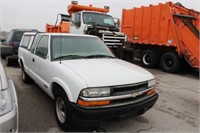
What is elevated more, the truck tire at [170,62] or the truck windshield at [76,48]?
the truck windshield at [76,48]

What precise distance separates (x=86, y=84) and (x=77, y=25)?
7.55 meters

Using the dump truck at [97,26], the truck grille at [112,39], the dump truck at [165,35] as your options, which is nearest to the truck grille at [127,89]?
the dump truck at [97,26]

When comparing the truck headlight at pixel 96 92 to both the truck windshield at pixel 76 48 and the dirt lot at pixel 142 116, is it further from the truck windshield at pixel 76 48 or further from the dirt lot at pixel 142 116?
the truck windshield at pixel 76 48

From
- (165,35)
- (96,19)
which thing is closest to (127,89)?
(165,35)

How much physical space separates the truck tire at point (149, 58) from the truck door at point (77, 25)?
3642 mm

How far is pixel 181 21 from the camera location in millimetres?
9164

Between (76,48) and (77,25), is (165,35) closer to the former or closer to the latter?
(77,25)

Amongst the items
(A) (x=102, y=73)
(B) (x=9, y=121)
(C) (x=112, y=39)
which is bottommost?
(B) (x=9, y=121)

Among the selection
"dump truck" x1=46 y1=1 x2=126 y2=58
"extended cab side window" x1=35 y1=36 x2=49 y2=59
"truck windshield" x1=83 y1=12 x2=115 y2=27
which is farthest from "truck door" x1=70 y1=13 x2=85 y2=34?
"extended cab side window" x1=35 y1=36 x2=49 y2=59

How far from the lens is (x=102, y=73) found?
10.4ft

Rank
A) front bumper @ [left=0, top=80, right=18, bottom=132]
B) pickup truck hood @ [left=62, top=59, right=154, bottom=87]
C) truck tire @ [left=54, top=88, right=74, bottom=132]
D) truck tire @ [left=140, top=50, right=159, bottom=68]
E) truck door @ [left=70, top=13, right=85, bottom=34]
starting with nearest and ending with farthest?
front bumper @ [left=0, top=80, right=18, bottom=132] → pickup truck hood @ [left=62, top=59, right=154, bottom=87] → truck tire @ [left=54, top=88, right=74, bottom=132] → truck door @ [left=70, top=13, right=85, bottom=34] → truck tire @ [left=140, top=50, right=159, bottom=68]

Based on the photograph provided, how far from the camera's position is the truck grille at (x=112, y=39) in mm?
9155

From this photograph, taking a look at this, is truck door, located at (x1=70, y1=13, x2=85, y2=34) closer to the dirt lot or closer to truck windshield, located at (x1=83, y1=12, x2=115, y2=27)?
truck windshield, located at (x1=83, y1=12, x2=115, y2=27)

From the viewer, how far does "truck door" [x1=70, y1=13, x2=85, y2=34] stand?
31.6ft
